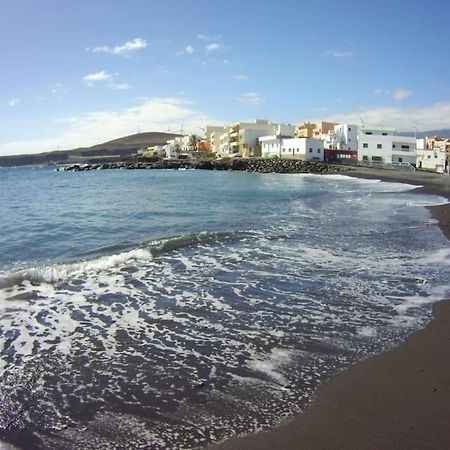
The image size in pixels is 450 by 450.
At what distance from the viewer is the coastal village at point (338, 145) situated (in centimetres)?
7412

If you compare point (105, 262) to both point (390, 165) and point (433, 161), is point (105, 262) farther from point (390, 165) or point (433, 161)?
point (433, 161)

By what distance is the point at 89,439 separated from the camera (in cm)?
441

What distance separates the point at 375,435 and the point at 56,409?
3.27 metres

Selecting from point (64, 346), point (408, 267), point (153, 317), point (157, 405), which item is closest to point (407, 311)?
point (408, 267)

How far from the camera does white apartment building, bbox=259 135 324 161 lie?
80.5 m

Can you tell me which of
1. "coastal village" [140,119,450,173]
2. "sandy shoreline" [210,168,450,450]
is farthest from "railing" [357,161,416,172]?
"sandy shoreline" [210,168,450,450]

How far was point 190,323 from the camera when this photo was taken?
779 cm

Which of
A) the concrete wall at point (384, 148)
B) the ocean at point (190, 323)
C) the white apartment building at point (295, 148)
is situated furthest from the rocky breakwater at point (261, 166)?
the ocean at point (190, 323)

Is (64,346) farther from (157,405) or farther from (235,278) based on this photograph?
(235,278)

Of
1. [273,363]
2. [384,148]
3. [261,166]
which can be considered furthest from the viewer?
[261,166]

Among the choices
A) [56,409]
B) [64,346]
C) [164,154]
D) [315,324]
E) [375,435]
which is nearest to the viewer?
[375,435]

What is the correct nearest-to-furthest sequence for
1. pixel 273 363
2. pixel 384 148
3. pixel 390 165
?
pixel 273 363 < pixel 390 165 < pixel 384 148

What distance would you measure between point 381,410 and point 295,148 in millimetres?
81410

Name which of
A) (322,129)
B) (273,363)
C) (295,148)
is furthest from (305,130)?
(273,363)
